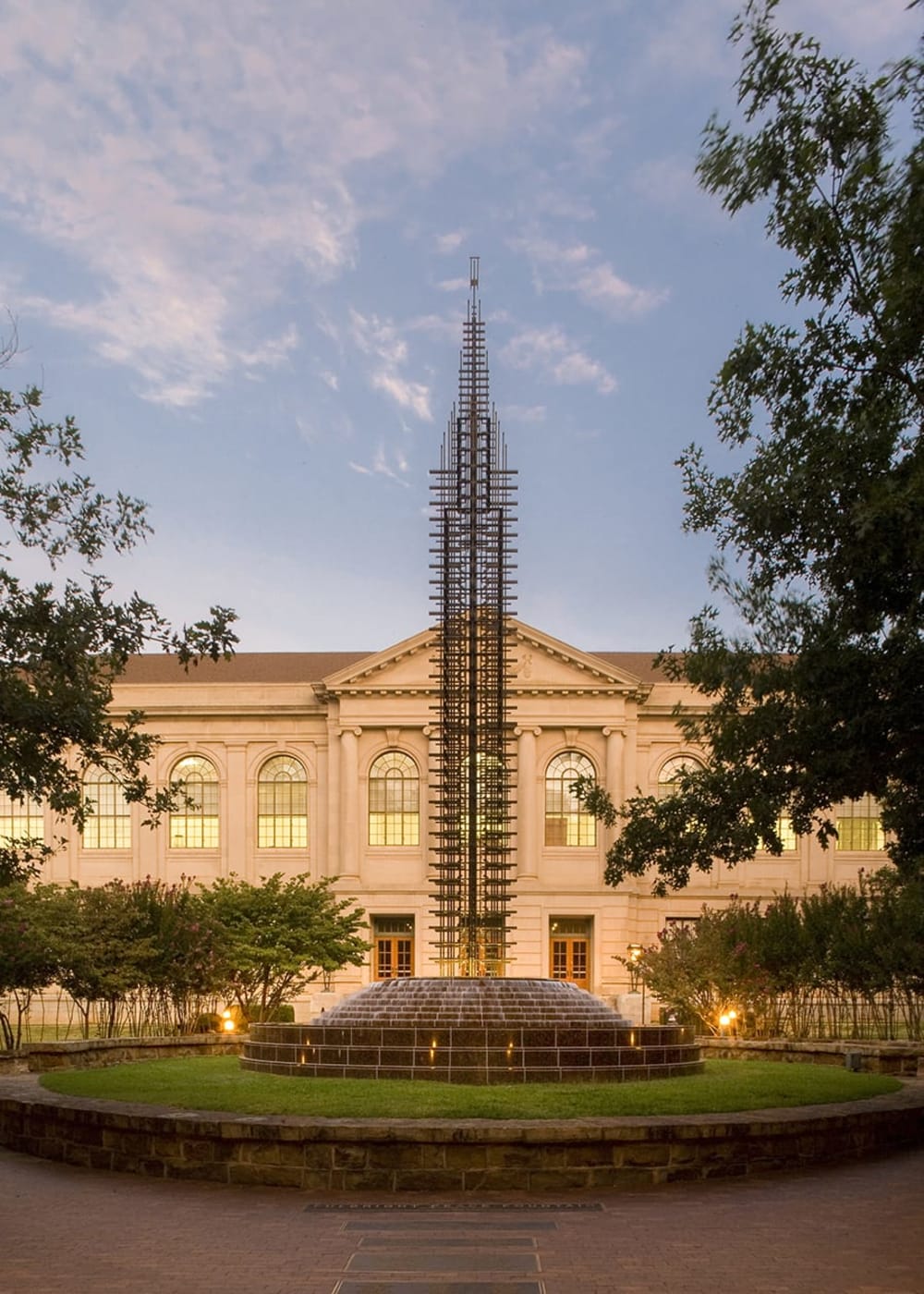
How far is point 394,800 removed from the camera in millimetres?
60750

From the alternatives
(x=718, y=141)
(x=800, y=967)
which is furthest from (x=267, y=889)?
(x=718, y=141)

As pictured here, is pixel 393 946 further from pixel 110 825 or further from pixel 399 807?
pixel 110 825

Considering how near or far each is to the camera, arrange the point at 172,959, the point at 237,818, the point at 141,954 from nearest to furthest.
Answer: the point at 141,954 < the point at 172,959 < the point at 237,818

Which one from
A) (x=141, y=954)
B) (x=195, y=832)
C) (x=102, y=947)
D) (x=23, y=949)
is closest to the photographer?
(x=23, y=949)

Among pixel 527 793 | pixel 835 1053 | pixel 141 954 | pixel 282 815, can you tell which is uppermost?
pixel 527 793

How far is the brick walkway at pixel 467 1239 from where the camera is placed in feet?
30.5

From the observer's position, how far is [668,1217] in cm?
1155

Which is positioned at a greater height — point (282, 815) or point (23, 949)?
point (282, 815)

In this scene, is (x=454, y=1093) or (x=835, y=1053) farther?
(x=835, y=1053)

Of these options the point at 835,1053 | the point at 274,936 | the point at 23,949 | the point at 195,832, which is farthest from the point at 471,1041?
the point at 195,832

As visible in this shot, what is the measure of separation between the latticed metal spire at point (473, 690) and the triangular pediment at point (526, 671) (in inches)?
1367

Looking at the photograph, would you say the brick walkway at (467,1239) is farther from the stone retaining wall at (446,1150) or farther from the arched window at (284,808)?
the arched window at (284,808)

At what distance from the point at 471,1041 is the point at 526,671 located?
4008 centimetres

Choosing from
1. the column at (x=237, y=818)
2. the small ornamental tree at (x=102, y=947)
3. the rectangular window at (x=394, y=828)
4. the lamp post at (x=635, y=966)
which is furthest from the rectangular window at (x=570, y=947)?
the small ornamental tree at (x=102, y=947)
